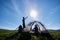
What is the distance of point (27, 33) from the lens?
101 feet

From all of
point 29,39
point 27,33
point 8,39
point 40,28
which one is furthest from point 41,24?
point 8,39

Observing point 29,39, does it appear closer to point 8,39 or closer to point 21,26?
point 8,39

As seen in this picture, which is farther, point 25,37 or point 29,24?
point 29,24

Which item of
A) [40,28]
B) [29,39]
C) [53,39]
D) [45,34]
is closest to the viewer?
[29,39]

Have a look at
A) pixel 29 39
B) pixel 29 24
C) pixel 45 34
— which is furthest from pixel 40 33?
pixel 29 39

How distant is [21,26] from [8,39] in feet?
46.5

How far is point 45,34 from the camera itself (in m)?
33.4

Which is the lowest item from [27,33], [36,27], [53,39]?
[53,39]

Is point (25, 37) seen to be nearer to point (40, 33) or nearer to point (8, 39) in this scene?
point (8, 39)

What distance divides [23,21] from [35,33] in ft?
33.5

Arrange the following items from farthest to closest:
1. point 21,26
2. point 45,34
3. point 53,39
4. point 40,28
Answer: point 21,26 → point 40,28 → point 45,34 → point 53,39

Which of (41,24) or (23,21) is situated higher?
(23,21)

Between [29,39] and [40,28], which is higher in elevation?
[40,28]

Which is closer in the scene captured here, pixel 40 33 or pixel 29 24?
pixel 40 33
